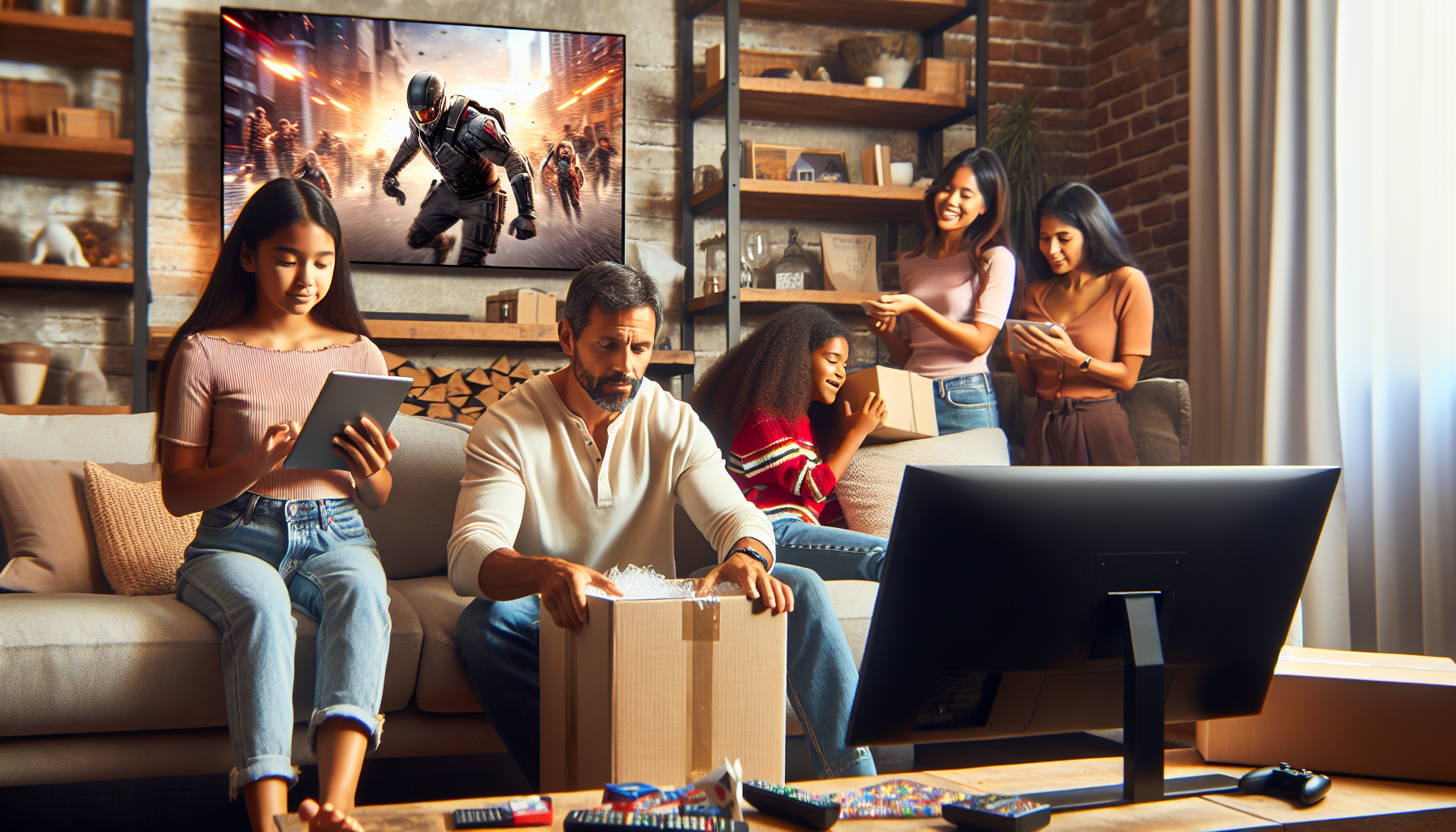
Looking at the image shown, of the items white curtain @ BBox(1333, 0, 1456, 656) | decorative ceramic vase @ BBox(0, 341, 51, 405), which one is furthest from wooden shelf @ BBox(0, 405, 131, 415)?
white curtain @ BBox(1333, 0, 1456, 656)

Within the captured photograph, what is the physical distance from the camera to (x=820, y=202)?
12.6 ft

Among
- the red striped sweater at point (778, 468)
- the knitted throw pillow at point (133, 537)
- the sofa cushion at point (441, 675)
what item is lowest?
the sofa cushion at point (441, 675)

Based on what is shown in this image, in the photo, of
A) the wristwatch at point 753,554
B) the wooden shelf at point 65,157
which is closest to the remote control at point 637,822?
the wristwatch at point 753,554

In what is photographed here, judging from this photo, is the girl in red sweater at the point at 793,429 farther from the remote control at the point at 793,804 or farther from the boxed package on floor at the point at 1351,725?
the remote control at the point at 793,804

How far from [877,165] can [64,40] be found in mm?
2520

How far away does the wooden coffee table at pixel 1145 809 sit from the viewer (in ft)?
3.11

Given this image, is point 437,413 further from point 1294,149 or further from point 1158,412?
point 1294,149

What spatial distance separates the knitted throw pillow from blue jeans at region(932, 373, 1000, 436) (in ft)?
5.90

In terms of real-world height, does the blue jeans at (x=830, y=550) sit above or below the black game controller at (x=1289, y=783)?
above

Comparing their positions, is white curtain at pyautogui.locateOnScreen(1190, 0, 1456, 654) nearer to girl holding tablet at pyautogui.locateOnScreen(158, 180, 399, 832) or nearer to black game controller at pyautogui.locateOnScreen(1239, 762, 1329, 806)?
black game controller at pyautogui.locateOnScreen(1239, 762, 1329, 806)

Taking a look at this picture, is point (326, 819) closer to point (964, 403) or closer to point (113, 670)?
point (113, 670)

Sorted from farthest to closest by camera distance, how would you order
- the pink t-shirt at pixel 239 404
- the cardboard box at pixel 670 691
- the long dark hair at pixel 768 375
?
the long dark hair at pixel 768 375
the pink t-shirt at pixel 239 404
the cardboard box at pixel 670 691

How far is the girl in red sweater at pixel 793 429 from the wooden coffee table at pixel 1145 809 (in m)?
1.12

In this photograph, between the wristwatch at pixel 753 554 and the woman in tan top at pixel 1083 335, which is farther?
the woman in tan top at pixel 1083 335
